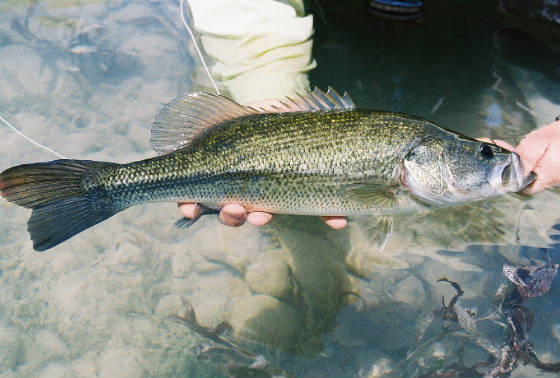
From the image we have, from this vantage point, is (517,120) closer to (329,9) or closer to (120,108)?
(329,9)

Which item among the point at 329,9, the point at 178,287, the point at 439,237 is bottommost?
the point at 178,287

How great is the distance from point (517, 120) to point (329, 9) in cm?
271

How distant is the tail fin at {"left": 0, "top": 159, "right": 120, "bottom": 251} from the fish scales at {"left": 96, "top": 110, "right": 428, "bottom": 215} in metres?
0.15

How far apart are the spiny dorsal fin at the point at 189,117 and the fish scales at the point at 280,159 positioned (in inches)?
2.2

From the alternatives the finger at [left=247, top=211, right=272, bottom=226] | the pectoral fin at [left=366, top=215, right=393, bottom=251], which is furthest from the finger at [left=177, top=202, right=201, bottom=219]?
the pectoral fin at [left=366, top=215, right=393, bottom=251]

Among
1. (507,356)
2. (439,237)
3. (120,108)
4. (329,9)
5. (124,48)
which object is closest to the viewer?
(507,356)

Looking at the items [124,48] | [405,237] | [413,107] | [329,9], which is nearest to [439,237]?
[405,237]

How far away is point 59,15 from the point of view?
5312 millimetres

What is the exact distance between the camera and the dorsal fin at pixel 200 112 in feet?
8.11

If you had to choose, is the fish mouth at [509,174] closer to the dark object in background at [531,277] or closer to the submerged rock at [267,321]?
the dark object in background at [531,277]

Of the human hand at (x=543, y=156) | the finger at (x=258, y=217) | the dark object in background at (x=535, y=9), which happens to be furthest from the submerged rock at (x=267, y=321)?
the dark object in background at (x=535, y=9)

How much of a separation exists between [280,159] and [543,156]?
2.01 m

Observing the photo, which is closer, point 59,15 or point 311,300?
point 311,300

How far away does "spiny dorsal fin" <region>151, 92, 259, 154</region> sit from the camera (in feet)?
8.10
